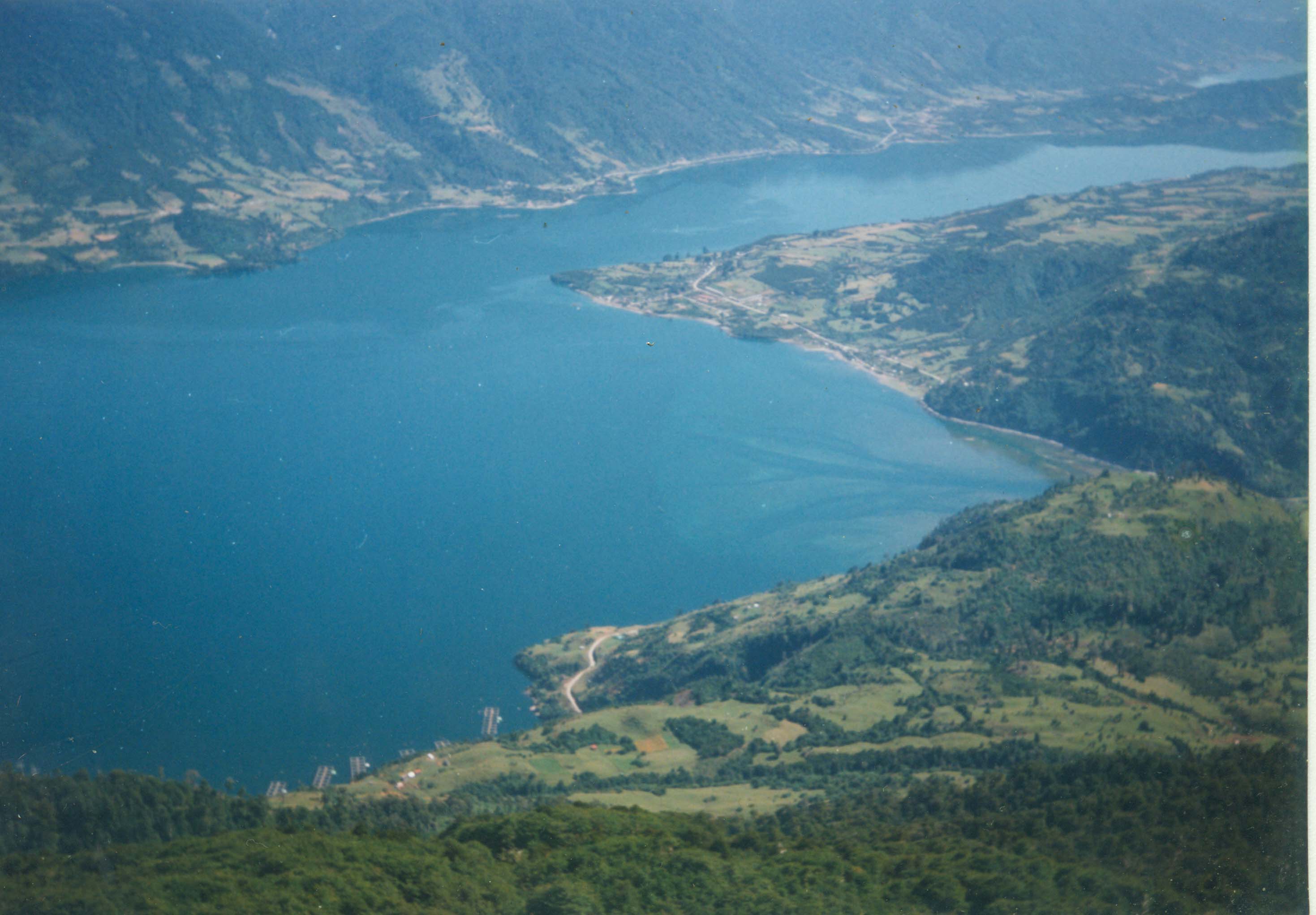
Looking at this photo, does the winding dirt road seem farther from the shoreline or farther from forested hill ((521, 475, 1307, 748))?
the shoreline

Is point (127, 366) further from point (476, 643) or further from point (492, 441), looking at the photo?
point (476, 643)

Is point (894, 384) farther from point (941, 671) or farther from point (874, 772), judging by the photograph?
point (874, 772)

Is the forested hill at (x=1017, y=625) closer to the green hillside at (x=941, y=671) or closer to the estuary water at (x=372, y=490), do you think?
the green hillside at (x=941, y=671)

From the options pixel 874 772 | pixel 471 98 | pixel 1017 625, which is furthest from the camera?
pixel 471 98

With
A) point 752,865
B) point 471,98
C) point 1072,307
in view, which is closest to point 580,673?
point 752,865

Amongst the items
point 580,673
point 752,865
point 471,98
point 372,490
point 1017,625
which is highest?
point 471,98

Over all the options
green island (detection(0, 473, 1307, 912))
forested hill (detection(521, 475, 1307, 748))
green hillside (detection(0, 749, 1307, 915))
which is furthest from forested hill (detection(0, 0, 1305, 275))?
green hillside (detection(0, 749, 1307, 915))
